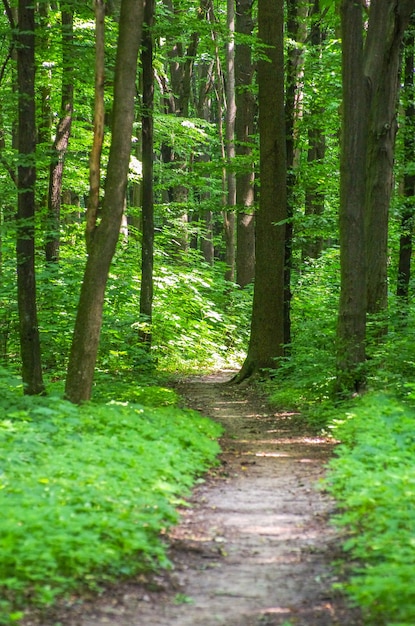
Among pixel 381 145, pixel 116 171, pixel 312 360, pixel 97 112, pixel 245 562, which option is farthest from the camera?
pixel 312 360

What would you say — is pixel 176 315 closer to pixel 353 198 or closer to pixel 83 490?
pixel 353 198

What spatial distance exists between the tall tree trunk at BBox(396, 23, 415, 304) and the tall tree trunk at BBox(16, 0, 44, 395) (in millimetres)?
8030

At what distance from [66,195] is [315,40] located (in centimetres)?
950

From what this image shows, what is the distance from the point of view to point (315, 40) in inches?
919

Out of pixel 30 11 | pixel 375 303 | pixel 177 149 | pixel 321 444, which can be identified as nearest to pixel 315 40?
pixel 177 149

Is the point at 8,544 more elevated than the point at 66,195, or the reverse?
the point at 66,195

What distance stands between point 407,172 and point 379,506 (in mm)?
11578

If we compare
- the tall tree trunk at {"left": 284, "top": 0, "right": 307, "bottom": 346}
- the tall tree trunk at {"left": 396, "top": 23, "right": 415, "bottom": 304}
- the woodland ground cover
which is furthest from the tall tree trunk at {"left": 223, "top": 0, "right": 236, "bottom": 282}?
the tall tree trunk at {"left": 396, "top": 23, "right": 415, "bottom": 304}

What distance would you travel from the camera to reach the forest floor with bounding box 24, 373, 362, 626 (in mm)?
4410

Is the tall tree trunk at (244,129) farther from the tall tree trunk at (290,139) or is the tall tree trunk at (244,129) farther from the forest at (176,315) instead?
the tall tree trunk at (290,139)

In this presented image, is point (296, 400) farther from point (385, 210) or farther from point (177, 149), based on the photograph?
point (177, 149)

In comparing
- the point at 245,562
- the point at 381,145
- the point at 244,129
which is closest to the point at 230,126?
the point at 244,129

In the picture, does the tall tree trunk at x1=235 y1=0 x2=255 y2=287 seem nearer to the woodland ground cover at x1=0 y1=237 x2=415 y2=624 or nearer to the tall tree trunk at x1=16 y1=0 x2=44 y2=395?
the woodland ground cover at x1=0 y1=237 x2=415 y2=624

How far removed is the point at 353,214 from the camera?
37.6ft
